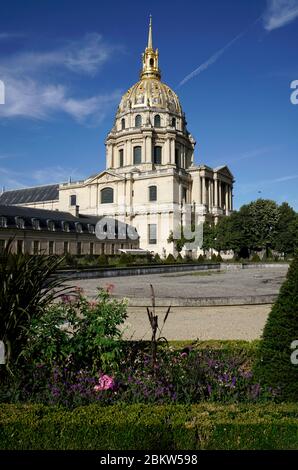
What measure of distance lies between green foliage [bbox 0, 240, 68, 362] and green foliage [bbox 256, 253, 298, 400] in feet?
9.03

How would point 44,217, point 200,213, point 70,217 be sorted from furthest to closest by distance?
point 200,213
point 70,217
point 44,217

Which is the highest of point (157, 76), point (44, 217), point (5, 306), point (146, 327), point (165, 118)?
point (157, 76)

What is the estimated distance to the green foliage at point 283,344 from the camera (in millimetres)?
4723

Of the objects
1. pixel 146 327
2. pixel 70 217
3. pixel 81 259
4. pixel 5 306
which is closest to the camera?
pixel 5 306

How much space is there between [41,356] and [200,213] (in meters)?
71.3

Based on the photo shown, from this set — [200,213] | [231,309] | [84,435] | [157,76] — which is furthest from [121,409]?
[157,76]

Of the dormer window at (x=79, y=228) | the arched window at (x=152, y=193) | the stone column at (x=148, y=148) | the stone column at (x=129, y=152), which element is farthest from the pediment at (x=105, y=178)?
the dormer window at (x=79, y=228)

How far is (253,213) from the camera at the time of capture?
209 feet

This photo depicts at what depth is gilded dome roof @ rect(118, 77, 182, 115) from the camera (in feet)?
274

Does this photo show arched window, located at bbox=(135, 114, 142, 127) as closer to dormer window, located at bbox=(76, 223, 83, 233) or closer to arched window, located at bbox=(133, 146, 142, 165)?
arched window, located at bbox=(133, 146, 142, 165)

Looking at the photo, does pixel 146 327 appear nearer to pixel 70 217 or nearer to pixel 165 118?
pixel 70 217

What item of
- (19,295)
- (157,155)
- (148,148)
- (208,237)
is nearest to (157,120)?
(157,155)

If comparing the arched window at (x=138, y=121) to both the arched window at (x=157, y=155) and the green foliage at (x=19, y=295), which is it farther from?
the green foliage at (x=19, y=295)

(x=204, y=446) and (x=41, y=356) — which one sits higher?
(x=41, y=356)
